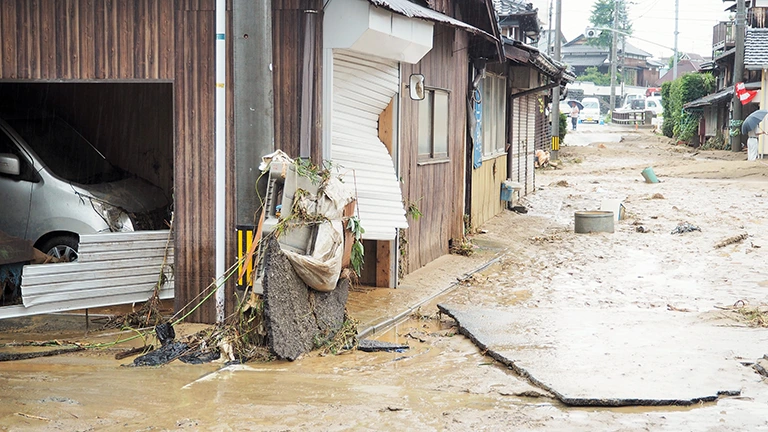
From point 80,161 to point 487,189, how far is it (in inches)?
383

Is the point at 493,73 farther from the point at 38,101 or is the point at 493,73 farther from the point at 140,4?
the point at 140,4

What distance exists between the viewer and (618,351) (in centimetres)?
738

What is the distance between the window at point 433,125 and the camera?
12.3 m

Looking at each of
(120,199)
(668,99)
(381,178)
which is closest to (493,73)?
(381,178)

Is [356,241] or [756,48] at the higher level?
[756,48]

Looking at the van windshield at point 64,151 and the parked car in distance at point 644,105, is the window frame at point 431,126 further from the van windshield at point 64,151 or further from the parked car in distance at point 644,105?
the parked car in distance at point 644,105

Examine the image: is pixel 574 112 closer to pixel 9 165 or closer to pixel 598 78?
pixel 598 78

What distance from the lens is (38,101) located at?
11758 millimetres

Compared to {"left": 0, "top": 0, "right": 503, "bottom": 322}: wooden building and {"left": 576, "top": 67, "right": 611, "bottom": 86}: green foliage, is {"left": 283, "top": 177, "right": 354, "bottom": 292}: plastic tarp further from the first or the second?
{"left": 576, "top": 67, "right": 611, "bottom": 86}: green foliage

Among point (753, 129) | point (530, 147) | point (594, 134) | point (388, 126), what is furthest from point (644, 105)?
point (388, 126)

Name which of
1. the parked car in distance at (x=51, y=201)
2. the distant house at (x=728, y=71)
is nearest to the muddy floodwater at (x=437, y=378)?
the parked car in distance at (x=51, y=201)

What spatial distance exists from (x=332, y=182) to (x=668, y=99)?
51.7m

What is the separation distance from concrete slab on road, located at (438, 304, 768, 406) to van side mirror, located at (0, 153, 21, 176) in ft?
16.6

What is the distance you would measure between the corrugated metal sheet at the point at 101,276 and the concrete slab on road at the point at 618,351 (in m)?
3.16
